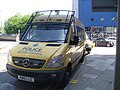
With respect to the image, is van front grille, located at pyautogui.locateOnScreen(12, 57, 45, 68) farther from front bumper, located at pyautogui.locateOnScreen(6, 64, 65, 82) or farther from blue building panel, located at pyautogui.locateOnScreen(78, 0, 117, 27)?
blue building panel, located at pyautogui.locateOnScreen(78, 0, 117, 27)

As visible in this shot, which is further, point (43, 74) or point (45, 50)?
point (45, 50)

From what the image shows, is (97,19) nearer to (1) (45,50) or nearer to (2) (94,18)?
(2) (94,18)

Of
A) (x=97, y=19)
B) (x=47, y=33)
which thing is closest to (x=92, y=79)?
(x=47, y=33)

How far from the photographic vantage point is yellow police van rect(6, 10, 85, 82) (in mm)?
5613

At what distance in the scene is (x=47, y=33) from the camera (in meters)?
6.84

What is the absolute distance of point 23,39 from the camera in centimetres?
709

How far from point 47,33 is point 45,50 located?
→ 3.62 ft

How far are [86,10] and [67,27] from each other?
5905 centimetres

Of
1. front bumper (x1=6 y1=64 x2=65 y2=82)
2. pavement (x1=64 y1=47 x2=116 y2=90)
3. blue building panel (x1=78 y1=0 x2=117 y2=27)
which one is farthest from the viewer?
blue building panel (x1=78 y1=0 x2=117 y2=27)

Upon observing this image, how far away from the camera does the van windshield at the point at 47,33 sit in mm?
6641

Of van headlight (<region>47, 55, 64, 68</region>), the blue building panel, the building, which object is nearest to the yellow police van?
van headlight (<region>47, 55, 64, 68</region>)

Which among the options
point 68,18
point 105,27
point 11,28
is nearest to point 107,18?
point 105,27

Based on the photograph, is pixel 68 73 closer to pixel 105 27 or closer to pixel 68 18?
pixel 68 18

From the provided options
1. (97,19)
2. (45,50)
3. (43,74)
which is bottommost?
(43,74)
